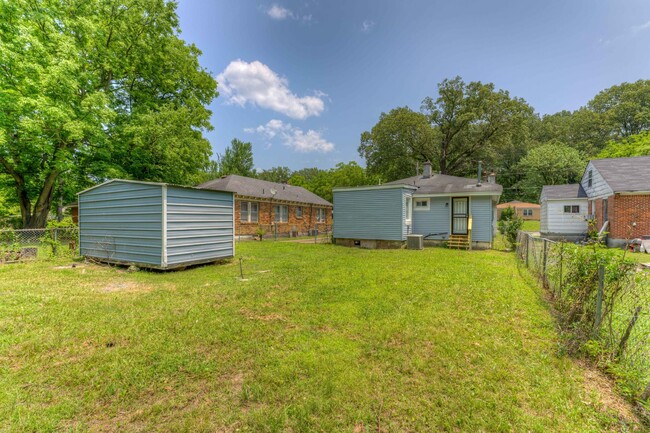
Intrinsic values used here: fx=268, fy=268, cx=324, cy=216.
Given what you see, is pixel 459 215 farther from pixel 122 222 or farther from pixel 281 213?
pixel 122 222

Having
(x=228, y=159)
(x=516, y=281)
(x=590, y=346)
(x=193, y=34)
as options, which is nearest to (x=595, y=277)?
(x=590, y=346)

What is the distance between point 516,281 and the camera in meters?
6.62

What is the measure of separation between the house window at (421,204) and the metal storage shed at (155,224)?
9.86 m

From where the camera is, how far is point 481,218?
13.3m

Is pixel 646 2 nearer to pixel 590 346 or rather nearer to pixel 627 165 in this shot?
pixel 627 165

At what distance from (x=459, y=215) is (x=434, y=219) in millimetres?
1215

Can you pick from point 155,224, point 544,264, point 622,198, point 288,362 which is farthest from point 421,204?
point 288,362

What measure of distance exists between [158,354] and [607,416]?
4587 millimetres

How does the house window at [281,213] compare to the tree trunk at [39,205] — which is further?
the house window at [281,213]

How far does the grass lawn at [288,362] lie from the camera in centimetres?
232

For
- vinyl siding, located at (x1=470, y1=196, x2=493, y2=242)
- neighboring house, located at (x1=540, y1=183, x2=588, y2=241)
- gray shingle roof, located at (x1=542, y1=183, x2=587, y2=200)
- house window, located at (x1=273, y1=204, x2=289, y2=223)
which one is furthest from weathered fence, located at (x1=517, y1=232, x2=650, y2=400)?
gray shingle roof, located at (x1=542, y1=183, x2=587, y2=200)

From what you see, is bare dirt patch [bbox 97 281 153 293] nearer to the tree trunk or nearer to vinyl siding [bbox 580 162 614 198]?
the tree trunk

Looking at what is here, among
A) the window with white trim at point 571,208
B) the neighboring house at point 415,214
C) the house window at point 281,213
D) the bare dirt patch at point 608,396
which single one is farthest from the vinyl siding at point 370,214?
the window with white trim at point 571,208

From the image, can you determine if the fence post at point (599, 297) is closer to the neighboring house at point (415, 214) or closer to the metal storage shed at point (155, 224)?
the metal storage shed at point (155, 224)
